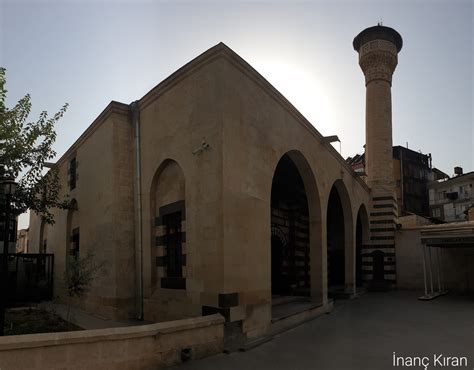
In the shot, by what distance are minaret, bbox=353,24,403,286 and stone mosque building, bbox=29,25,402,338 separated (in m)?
5.03

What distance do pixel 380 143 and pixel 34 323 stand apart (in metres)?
17.6

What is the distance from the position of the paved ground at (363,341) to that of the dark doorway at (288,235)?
9.39ft

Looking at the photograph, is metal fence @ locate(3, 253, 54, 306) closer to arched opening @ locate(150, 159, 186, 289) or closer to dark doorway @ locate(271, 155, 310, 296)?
arched opening @ locate(150, 159, 186, 289)

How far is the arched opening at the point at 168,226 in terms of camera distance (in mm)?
8992

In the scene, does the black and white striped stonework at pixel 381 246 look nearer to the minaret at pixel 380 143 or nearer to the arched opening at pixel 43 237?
the minaret at pixel 380 143

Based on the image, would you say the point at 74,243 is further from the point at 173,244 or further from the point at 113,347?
the point at 113,347

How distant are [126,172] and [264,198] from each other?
4.07 metres

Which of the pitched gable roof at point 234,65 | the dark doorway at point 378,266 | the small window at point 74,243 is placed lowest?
the dark doorway at point 378,266

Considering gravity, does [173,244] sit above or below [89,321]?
above

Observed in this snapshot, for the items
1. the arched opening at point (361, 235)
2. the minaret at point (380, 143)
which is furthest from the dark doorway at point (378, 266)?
the arched opening at point (361, 235)

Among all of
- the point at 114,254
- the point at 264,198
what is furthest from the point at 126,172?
the point at 264,198

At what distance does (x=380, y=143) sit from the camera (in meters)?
20.7

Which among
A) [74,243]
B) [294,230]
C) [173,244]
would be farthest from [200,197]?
[294,230]

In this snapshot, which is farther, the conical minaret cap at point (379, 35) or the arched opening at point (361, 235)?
the conical minaret cap at point (379, 35)
